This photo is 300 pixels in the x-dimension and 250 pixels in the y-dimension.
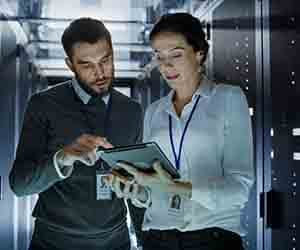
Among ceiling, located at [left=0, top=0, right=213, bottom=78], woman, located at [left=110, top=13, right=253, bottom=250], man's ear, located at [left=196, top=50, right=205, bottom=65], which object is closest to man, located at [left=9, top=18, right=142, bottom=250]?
woman, located at [left=110, top=13, right=253, bottom=250]

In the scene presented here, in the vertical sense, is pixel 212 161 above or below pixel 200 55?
below

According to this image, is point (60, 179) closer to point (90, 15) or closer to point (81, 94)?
point (81, 94)

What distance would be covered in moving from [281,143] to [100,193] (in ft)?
1.84

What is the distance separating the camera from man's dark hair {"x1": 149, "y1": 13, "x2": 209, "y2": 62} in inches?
57.6

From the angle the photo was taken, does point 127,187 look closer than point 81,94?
Yes

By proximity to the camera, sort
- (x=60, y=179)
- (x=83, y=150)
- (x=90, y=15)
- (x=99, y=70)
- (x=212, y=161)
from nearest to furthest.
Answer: (x=212, y=161) → (x=83, y=150) → (x=60, y=179) → (x=99, y=70) → (x=90, y=15)

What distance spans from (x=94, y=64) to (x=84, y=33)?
108 mm

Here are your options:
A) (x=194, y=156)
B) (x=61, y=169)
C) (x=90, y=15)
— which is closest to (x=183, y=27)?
(x=194, y=156)

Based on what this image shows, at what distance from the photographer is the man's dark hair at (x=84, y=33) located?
181cm

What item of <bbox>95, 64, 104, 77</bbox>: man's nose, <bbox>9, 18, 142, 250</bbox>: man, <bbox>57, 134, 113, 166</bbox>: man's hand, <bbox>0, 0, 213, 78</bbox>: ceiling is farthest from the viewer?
<bbox>0, 0, 213, 78</bbox>: ceiling

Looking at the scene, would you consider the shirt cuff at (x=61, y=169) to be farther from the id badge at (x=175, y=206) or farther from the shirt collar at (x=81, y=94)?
the id badge at (x=175, y=206)

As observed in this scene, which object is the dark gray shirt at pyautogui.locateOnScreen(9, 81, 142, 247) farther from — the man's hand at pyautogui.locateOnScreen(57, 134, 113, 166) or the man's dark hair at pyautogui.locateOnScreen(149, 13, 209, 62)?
the man's dark hair at pyautogui.locateOnScreen(149, 13, 209, 62)

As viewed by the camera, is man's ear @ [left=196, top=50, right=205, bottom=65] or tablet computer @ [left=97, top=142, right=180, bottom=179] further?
man's ear @ [left=196, top=50, right=205, bottom=65]

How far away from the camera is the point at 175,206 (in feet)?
4.63
